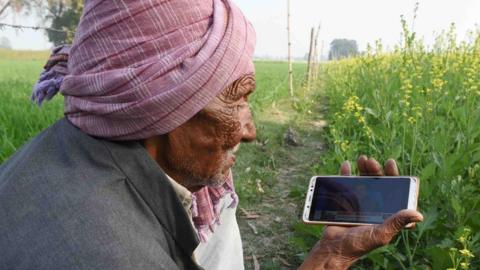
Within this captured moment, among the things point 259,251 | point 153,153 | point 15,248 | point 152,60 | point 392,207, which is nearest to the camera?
point 15,248

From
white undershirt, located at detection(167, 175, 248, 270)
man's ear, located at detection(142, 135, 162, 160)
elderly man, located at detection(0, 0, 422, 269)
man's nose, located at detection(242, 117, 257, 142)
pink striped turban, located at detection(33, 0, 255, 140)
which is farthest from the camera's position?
white undershirt, located at detection(167, 175, 248, 270)

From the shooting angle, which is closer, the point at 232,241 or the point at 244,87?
the point at 244,87

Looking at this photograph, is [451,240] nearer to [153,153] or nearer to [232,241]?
[232,241]

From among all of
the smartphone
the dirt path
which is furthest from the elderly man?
the dirt path

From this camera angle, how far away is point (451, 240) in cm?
221

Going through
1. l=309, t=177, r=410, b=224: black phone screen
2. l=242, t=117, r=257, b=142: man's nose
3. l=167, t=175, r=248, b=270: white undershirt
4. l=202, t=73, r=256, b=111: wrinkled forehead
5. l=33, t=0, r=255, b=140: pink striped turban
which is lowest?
l=167, t=175, r=248, b=270: white undershirt

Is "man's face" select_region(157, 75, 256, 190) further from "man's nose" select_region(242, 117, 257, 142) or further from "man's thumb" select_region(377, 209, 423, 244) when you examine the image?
"man's thumb" select_region(377, 209, 423, 244)

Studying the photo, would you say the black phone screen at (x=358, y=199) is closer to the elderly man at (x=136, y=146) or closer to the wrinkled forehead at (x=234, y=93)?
the elderly man at (x=136, y=146)

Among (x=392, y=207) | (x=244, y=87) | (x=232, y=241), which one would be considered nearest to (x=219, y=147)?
(x=244, y=87)

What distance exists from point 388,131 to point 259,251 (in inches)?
43.8

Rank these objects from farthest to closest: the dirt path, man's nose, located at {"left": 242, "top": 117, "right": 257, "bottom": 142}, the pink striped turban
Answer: the dirt path, man's nose, located at {"left": 242, "top": 117, "right": 257, "bottom": 142}, the pink striped turban

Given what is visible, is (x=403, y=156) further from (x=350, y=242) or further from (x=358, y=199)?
(x=350, y=242)

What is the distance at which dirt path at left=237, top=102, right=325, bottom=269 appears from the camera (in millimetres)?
2863

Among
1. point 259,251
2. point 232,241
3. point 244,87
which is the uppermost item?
point 244,87
